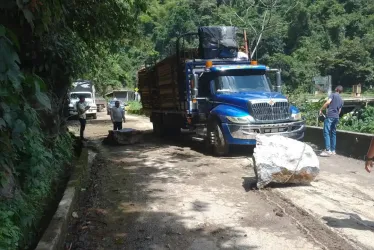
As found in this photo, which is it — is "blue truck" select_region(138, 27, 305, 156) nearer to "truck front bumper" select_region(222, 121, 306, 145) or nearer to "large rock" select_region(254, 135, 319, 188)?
"truck front bumper" select_region(222, 121, 306, 145)

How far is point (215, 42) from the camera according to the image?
12.7 metres

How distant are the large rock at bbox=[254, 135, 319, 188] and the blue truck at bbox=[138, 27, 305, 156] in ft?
9.67

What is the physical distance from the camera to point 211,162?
397 inches

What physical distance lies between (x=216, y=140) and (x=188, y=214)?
5071 mm

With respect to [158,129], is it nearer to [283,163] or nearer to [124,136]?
[124,136]

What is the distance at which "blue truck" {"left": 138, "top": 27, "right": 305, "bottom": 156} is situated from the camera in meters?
10.3

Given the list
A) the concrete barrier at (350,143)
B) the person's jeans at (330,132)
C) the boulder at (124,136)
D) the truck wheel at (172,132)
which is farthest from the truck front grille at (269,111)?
the truck wheel at (172,132)

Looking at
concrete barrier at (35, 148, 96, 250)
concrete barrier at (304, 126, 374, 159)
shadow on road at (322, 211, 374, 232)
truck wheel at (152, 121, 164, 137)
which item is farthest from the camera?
truck wheel at (152, 121, 164, 137)

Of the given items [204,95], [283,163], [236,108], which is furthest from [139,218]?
[204,95]

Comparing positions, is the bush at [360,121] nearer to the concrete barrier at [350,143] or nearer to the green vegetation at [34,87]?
the concrete barrier at [350,143]

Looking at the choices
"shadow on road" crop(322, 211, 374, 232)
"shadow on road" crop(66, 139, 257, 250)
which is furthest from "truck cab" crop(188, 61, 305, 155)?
"shadow on road" crop(322, 211, 374, 232)

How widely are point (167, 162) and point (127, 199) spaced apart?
346 cm

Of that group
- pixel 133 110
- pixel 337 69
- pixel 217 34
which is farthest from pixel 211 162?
pixel 337 69

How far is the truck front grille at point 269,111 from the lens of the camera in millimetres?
10266
